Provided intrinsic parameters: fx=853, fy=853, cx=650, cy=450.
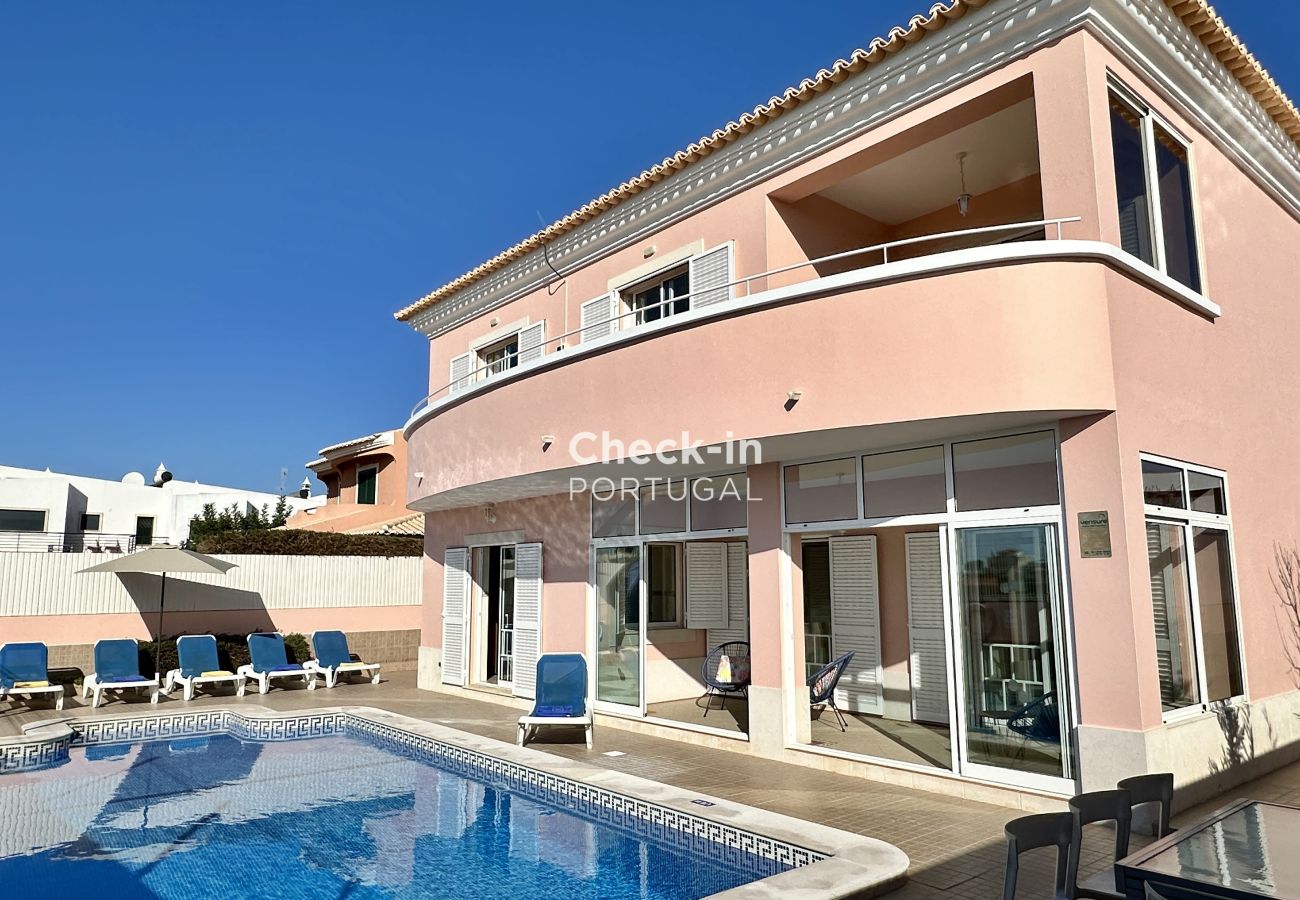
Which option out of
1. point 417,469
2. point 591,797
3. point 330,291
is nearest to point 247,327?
point 330,291

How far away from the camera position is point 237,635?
62.9 ft

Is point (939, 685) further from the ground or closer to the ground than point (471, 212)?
closer to the ground

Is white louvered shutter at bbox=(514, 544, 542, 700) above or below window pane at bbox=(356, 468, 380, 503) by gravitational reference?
below

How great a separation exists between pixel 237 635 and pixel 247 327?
649 inches

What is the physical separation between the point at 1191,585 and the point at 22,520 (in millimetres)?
39995

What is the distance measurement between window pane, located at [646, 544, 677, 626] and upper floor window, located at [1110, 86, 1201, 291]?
24.8ft

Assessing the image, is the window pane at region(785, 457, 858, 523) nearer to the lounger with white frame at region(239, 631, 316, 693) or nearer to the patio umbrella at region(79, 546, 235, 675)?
the lounger with white frame at region(239, 631, 316, 693)

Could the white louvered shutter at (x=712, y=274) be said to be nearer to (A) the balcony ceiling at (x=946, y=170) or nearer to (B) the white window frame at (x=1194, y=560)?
(A) the balcony ceiling at (x=946, y=170)

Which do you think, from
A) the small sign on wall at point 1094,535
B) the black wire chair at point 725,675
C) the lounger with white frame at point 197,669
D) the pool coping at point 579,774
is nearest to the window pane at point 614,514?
the black wire chair at point 725,675

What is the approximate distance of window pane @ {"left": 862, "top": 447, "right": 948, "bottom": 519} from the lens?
9.11m

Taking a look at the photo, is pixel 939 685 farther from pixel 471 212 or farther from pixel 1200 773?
pixel 471 212

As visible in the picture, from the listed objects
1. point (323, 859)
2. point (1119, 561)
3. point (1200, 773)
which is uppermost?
point (1119, 561)

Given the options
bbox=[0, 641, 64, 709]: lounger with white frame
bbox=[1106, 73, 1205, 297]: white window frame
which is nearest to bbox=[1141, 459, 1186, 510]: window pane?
bbox=[1106, 73, 1205, 297]: white window frame

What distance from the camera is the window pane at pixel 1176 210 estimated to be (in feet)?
30.3
